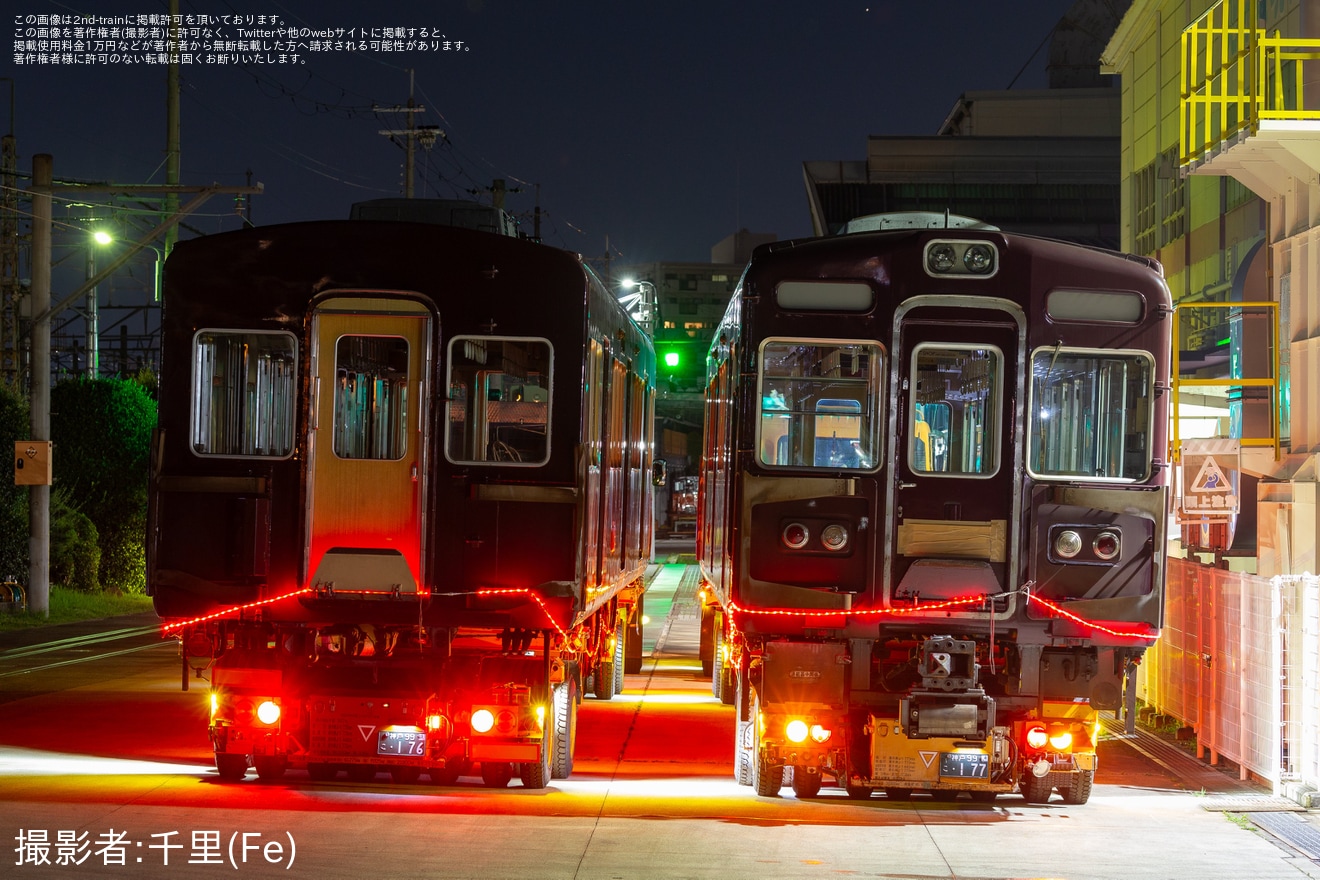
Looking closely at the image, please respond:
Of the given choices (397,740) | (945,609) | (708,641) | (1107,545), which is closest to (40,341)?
(708,641)

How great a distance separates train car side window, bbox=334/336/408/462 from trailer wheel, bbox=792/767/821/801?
317 centimetres

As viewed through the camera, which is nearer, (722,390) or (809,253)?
(809,253)

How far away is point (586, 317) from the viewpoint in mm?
9453

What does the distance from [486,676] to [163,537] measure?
7.01ft

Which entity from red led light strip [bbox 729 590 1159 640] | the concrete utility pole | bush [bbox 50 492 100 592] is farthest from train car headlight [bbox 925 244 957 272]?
bush [bbox 50 492 100 592]

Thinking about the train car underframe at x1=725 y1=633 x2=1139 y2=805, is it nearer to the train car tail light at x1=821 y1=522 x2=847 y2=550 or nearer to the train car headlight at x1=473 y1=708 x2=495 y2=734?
the train car tail light at x1=821 y1=522 x2=847 y2=550

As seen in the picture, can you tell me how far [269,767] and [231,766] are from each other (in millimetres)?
250

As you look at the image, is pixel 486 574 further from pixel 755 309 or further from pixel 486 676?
pixel 755 309

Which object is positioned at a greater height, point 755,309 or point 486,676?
point 755,309

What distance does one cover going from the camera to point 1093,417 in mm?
9203

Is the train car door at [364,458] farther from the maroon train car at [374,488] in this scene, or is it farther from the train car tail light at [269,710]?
the train car tail light at [269,710]

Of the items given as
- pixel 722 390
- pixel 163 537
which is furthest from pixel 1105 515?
pixel 163 537

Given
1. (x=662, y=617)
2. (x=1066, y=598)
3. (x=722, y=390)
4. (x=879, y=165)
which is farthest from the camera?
(x=879, y=165)

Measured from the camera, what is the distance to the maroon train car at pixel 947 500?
355 inches
